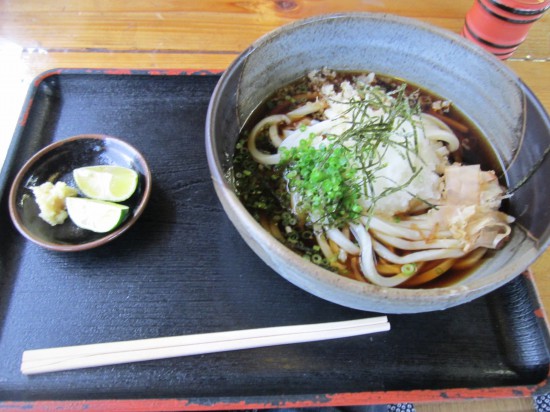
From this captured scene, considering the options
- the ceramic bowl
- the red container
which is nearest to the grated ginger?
the ceramic bowl

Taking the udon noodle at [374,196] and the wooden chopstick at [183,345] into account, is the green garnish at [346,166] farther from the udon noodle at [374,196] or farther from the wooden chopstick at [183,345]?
the wooden chopstick at [183,345]

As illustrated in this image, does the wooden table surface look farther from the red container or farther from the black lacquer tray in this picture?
the black lacquer tray

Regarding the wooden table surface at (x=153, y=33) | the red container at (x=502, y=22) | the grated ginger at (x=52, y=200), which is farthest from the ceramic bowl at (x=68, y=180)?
the red container at (x=502, y=22)

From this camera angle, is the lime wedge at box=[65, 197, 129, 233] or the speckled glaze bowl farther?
the lime wedge at box=[65, 197, 129, 233]

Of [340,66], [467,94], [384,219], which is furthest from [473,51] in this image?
[384,219]

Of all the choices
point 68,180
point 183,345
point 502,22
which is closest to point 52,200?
point 68,180

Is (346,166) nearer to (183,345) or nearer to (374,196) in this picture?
(374,196)

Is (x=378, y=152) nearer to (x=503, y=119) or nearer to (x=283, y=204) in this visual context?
(x=283, y=204)
